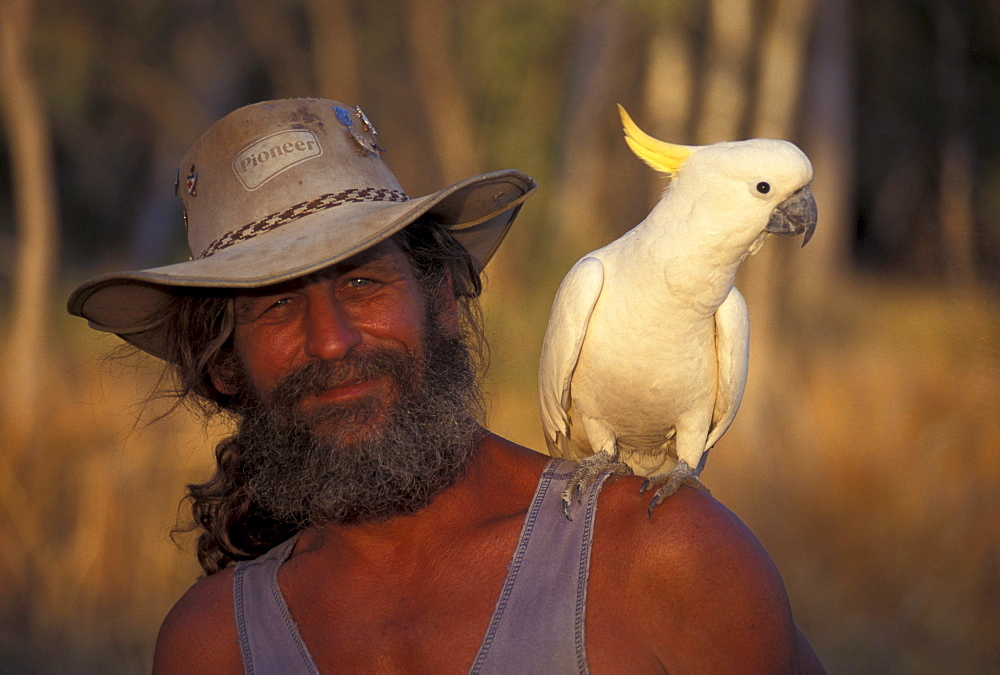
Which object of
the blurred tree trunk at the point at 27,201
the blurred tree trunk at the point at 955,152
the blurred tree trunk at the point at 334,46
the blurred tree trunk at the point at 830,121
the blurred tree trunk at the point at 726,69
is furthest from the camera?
the blurred tree trunk at the point at 334,46

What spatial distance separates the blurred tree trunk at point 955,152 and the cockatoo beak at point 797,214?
357 centimetres

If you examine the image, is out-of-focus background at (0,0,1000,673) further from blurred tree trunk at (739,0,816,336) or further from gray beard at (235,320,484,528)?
gray beard at (235,320,484,528)

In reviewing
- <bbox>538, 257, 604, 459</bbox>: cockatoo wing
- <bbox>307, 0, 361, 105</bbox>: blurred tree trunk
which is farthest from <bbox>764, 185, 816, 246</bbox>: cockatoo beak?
<bbox>307, 0, 361, 105</bbox>: blurred tree trunk

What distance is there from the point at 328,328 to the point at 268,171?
0.95 ft

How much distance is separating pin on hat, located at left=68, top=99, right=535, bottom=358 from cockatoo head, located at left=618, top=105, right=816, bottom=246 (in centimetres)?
35

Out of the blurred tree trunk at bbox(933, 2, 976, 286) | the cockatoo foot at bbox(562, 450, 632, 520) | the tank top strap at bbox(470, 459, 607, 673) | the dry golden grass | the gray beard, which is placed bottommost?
the dry golden grass

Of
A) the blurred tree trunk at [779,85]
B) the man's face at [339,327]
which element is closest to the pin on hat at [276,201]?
the man's face at [339,327]

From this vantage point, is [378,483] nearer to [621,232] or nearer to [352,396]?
[352,396]

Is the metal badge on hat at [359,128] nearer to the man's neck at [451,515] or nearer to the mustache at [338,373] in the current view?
the mustache at [338,373]

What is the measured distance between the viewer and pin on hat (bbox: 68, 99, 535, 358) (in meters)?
1.46

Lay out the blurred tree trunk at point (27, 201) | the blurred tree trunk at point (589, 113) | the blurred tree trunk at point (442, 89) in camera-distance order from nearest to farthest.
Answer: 1. the blurred tree trunk at point (27, 201)
2. the blurred tree trunk at point (589, 113)
3. the blurred tree trunk at point (442, 89)

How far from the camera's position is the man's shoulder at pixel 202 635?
1.62 meters

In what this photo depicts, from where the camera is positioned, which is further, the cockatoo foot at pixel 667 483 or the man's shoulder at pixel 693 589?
the cockatoo foot at pixel 667 483

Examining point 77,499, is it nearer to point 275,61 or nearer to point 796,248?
point 796,248
